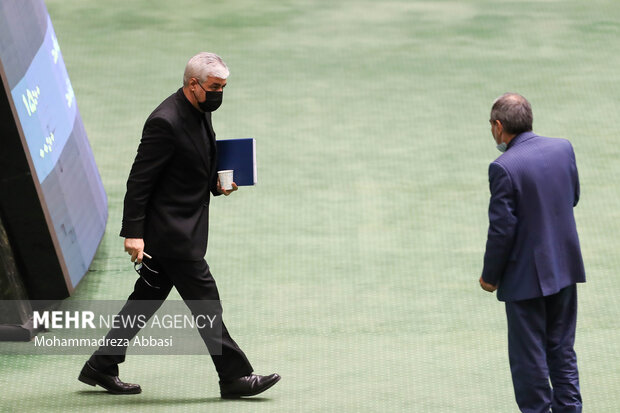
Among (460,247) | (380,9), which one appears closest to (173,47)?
(380,9)

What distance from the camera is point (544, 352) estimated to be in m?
Result: 4.26

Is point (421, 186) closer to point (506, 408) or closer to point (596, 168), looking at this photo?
point (596, 168)

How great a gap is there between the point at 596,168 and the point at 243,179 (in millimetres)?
3381

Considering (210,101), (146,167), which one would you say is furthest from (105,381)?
(210,101)

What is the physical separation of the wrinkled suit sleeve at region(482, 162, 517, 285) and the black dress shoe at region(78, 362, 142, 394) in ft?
5.87

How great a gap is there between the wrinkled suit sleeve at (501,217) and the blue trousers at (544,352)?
235 mm

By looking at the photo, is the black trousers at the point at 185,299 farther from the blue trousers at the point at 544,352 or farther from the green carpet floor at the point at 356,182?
the blue trousers at the point at 544,352

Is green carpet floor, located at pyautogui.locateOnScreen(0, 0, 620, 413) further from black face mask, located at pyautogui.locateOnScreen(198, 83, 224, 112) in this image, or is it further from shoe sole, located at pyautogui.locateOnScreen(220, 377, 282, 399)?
black face mask, located at pyautogui.locateOnScreen(198, 83, 224, 112)

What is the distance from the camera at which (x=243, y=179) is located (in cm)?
475

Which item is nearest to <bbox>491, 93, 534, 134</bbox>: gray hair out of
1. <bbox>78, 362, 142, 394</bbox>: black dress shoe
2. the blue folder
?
the blue folder

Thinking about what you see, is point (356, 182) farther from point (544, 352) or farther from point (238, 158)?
point (544, 352)

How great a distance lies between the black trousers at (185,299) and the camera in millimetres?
4645

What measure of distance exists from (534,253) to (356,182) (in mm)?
3121

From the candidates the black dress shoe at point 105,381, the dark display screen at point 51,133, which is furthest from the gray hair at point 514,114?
the dark display screen at point 51,133
